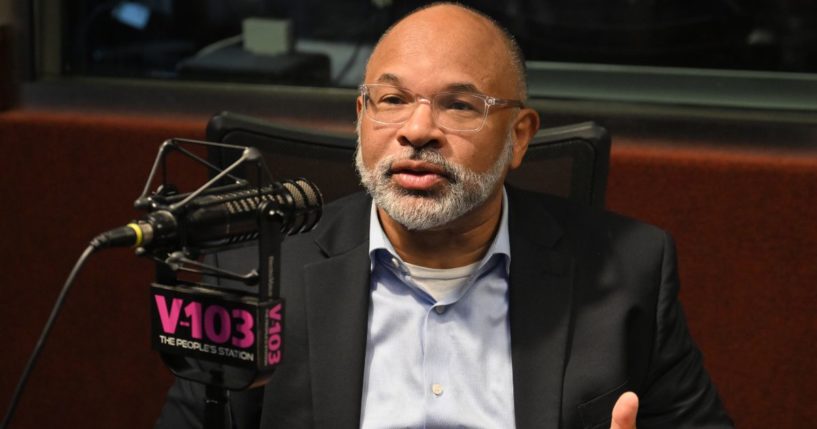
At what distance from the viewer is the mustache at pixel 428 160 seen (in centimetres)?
172

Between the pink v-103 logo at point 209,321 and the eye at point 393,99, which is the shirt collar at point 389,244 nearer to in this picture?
the eye at point 393,99

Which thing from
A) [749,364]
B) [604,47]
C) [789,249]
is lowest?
[749,364]

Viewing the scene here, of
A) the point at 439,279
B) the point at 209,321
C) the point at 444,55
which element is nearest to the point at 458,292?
the point at 439,279

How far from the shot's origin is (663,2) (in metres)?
2.85

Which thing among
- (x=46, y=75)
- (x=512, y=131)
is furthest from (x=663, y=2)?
(x=46, y=75)

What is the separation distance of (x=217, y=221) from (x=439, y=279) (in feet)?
2.22

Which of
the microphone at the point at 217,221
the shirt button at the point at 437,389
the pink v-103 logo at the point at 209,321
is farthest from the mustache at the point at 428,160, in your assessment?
the pink v-103 logo at the point at 209,321

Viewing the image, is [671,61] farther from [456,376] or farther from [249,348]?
[249,348]

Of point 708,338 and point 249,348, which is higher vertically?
point 249,348

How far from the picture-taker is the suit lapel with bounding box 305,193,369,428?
170 centimetres

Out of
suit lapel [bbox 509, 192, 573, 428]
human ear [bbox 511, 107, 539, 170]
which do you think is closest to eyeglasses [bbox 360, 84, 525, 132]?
human ear [bbox 511, 107, 539, 170]

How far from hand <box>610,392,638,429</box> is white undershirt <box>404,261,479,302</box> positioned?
14.8 inches

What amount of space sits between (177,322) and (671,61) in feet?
6.30

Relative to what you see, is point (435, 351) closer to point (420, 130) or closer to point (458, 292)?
point (458, 292)
